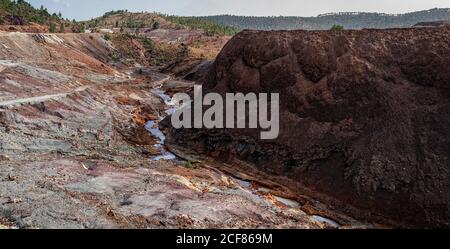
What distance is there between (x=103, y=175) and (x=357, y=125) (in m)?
14.4

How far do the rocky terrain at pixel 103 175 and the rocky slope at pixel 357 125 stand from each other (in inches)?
74.2

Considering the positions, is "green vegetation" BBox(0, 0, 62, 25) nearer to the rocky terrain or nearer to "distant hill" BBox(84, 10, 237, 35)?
"distant hill" BBox(84, 10, 237, 35)

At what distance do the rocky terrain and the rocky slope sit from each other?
1885mm

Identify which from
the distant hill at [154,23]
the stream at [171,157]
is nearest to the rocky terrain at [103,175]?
the stream at [171,157]

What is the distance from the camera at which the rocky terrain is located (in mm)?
17047

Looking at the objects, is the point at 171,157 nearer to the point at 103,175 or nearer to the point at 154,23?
the point at 103,175

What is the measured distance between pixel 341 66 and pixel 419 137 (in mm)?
7052

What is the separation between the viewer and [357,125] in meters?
25.1

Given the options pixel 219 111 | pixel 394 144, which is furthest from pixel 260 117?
pixel 394 144

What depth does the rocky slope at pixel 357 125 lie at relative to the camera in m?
21.8

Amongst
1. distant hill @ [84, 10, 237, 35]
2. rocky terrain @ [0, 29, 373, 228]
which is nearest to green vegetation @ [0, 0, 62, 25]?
distant hill @ [84, 10, 237, 35]

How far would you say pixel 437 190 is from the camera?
68.3 ft

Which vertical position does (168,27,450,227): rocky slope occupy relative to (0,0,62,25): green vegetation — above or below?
below
